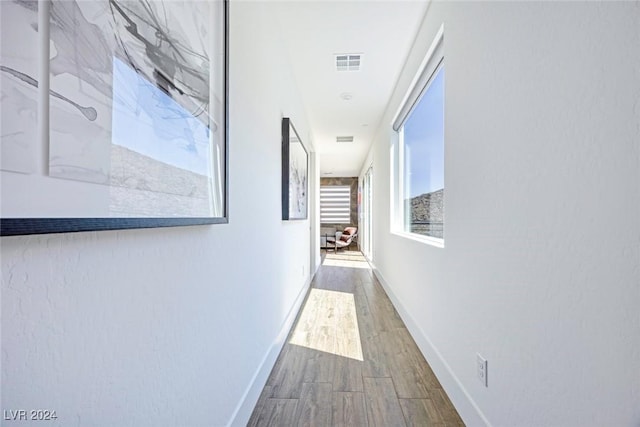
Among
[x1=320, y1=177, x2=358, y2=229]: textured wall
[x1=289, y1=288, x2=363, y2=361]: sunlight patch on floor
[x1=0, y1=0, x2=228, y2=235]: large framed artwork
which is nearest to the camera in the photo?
[x1=0, y1=0, x2=228, y2=235]: large framed artwork

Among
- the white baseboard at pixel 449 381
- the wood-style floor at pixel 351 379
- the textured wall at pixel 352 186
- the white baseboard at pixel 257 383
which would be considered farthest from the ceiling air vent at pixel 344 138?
the textured wall at pixel 352 186

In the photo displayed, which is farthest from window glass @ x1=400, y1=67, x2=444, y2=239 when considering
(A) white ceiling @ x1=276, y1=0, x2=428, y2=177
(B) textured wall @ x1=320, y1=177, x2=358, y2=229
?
(B) textured wall @ x1=320, y1=177, x2=358, y2=229

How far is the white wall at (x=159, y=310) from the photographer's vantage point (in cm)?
50

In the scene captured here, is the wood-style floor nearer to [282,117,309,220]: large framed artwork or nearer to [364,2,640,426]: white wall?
[364,2,640,426]: white wall

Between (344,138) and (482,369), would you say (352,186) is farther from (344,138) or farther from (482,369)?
(482,369)

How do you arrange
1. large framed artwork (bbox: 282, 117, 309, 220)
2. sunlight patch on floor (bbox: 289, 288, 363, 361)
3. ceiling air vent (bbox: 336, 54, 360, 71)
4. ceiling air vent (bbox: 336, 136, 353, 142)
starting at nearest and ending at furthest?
sunlight patch on floor (bbox: 289, 288, 363, 361) → large framed artwork (bbox: 282, 117, 309, 220) → ceiling air vent (bbox: 336, 54, 360, 71) → ceiling air vent (bbox: 336, 136, 353, 142)

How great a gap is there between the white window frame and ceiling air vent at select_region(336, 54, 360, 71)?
55 centimetres

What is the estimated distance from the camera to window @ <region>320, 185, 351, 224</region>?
37.8 ft

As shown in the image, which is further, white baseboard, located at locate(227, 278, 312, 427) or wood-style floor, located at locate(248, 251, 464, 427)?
wood-style floor, located at locate(248, 251, 464, 427)

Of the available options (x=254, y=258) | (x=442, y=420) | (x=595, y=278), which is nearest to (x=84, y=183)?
(x=595, y=278)

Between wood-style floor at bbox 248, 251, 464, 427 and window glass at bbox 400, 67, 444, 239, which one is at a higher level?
window glass at bbox 400, 67, 444, 239

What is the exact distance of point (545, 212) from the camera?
1.00 metres

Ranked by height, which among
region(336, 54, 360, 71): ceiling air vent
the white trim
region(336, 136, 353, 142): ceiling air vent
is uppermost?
region(336, 54, 360, 71): ceiling air vent

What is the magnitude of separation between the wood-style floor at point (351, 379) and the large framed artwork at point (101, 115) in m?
1.27
